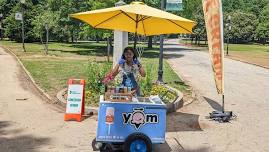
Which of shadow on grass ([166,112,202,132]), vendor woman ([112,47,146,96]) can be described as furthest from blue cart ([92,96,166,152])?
shadow on grass ([166,112,202,132])

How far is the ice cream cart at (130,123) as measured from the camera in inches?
267

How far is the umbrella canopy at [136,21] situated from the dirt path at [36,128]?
7.72 feet

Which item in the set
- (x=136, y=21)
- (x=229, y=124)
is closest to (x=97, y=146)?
(x=136, y=21)

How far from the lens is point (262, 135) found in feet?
29.1

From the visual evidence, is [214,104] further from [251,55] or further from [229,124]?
[251,55]

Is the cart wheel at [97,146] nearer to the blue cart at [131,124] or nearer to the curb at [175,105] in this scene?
the blue cart at [131,124]

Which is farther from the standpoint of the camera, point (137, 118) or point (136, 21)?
point (136, 21)

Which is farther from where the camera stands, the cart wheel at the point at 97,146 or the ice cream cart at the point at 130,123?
the cart wheel at the point at 97,146

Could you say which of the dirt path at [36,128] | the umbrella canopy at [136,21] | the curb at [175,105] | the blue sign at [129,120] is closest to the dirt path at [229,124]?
the curb at [175,105]

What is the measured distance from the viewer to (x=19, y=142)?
7.57 meters

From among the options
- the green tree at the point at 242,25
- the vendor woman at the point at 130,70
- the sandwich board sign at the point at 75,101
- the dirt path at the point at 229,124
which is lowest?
the dirt path at the point at 229,124

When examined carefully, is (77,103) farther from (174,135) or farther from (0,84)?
(0,84)

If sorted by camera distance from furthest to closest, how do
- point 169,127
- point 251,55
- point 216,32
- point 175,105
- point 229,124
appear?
1. point 251,55
2. point 175,105
3. point 229,124
4. point 216,32
5. point 169,127

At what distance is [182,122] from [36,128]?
348cm
